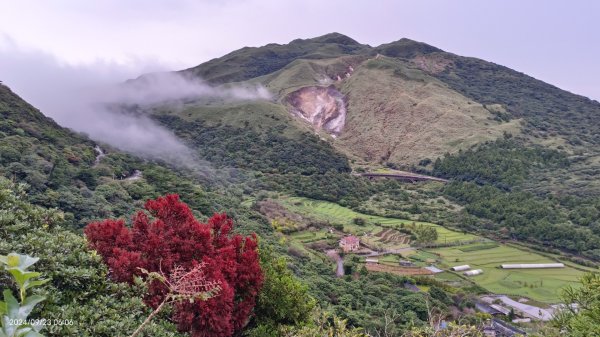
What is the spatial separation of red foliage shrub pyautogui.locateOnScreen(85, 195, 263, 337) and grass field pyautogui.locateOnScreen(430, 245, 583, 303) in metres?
31.9

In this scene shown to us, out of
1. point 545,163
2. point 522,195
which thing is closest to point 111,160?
point 522,195

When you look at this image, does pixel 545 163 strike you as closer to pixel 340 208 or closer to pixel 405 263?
pixel 340 208

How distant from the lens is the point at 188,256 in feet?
36.0

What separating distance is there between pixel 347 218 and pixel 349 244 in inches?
504

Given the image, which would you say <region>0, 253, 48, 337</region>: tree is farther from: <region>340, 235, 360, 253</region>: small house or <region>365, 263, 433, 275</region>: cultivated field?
<region>340, 235, 360, 253</region>: small house

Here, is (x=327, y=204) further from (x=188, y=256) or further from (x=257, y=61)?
(x=257, y=61)

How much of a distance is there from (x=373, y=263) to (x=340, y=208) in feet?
74.1

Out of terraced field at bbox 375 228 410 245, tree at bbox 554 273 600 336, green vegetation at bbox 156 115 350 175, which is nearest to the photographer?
tree at bbox 554 273 600 336

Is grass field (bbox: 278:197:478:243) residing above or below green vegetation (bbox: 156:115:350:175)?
below

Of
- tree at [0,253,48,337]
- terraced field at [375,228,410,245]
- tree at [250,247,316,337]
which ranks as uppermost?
tree at [0,253,48,337]

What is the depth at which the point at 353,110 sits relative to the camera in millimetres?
119938

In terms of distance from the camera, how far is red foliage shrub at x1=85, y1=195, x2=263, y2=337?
9516 mm

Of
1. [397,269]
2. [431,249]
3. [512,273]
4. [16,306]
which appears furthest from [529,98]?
[16,306]

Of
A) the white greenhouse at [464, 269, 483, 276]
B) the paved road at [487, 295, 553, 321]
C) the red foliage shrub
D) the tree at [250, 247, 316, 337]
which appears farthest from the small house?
the red foliage shrub
